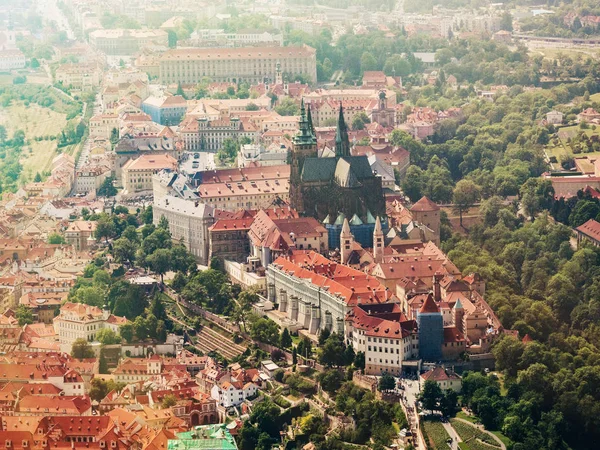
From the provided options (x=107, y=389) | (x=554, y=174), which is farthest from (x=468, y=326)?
(x=554, y=174)

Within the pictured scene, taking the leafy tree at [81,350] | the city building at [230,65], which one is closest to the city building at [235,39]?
the city building at [230,65]

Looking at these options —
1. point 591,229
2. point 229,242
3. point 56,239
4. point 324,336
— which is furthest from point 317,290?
point 56,239

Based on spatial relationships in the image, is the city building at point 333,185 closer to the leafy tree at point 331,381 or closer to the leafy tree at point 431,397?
the leafy tree at point 331,381

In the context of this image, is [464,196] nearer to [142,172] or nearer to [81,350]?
[142,172]

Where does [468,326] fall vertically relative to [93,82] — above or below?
above

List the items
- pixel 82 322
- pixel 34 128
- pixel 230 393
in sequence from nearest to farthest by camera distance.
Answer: pixel 230 393
pixel 82 322
pixel 34 128

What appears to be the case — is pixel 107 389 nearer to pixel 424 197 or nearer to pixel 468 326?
pixel 468 326
